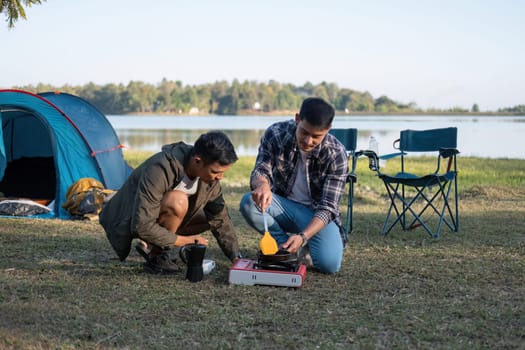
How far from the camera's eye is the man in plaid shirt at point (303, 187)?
3441mm

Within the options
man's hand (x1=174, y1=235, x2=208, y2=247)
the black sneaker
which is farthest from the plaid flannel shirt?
the black sneaker

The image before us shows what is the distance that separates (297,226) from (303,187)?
0.82 feet

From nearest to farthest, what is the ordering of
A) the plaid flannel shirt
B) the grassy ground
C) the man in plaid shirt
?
the grassy ground
the man in plaid shirt
the plaid flannel shirt

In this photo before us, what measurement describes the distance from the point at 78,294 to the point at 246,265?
90 centimetres

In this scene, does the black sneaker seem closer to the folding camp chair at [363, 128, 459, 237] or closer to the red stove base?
the red stove base

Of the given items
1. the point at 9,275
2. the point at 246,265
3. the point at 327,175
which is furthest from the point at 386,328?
the point at 9,275

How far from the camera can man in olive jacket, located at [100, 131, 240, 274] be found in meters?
3.13

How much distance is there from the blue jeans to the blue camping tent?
99.6 inches

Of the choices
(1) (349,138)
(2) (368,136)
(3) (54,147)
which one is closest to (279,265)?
(1) (349,138)

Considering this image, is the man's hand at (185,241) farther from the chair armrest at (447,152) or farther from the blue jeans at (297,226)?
the chair armrest at (447,152)

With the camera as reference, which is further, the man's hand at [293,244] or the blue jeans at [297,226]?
the blue jeans at [297,226]

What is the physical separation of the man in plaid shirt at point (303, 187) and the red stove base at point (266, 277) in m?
0.22

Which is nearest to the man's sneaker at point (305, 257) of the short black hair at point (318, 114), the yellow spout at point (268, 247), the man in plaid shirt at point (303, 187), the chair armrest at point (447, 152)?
the man in plaid shirt at point (303, 187)

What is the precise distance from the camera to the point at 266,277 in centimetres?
322
